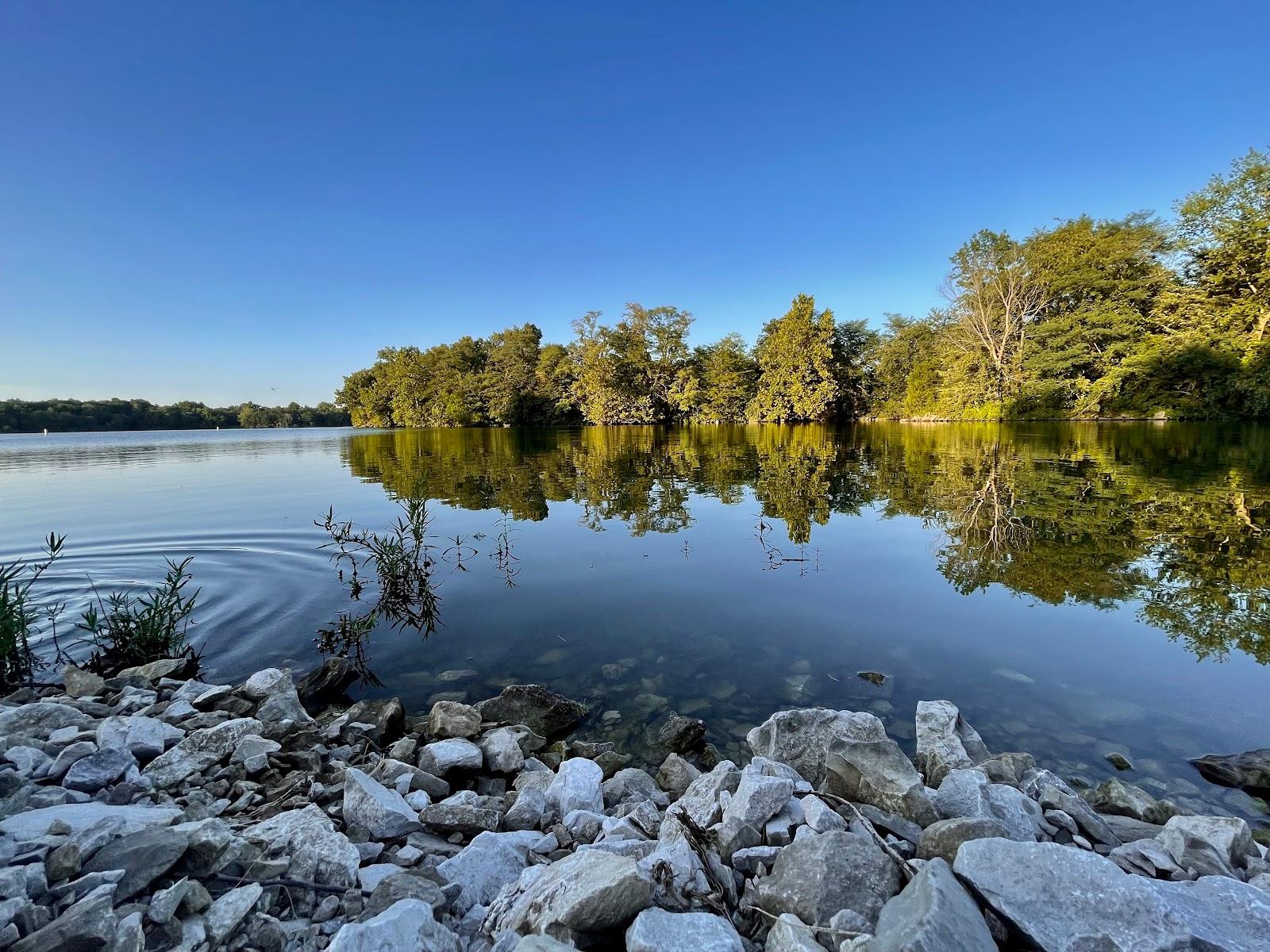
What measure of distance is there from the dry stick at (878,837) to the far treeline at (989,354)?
1878 inches

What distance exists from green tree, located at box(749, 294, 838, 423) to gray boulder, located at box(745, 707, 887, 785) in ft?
178

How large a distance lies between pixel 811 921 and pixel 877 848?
516 mm

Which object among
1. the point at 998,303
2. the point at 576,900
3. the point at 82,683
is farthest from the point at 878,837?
the point at 998,303

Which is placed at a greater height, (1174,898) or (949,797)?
→ (1174,898)

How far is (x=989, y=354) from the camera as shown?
47281 mm

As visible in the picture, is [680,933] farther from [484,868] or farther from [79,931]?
[79,931]

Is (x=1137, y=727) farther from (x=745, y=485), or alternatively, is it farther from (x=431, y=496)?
(x=431, y=496)

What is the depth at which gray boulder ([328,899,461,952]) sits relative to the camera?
6.13 ft

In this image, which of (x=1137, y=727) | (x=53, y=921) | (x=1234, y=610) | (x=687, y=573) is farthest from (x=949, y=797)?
(x=1234, y=610)

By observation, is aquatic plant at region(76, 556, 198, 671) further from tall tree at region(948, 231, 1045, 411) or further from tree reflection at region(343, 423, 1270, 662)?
tall tree at region(948, 231, 1045, 411)

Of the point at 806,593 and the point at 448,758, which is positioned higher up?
the point at 806,593

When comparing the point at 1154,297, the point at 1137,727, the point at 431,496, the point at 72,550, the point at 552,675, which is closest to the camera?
the point at 1137,727

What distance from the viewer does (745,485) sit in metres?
16.6

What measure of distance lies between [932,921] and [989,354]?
56174mm
